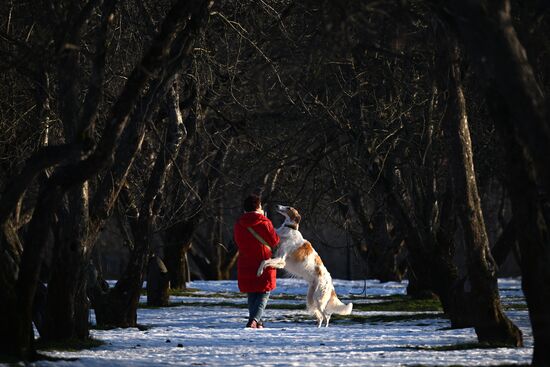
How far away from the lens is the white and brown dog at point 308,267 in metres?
18.2

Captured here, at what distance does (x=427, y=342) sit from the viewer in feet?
49.1

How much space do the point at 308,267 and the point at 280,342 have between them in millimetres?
3445

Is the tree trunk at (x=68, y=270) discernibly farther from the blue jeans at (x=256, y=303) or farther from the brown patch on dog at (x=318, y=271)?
the brown patch on dog at (x=318, y=271)

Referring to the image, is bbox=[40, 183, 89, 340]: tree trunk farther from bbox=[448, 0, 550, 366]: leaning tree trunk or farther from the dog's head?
bbox=[448, 0, 550, 366]: leaning tree trunk

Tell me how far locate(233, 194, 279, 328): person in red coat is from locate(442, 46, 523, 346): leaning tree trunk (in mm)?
3521

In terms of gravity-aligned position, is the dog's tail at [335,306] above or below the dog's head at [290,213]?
below

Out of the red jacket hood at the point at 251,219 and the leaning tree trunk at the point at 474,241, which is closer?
the leaning tree trunk at the point at 474,241

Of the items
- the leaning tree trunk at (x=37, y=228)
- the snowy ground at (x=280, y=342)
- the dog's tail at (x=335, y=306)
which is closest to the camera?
the leaning tree trunk at (x=37, y=228)

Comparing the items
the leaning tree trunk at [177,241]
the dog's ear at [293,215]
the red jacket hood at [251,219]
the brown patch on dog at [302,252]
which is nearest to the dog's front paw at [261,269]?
the red jacket hood at [251,219]

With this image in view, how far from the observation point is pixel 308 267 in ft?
60.3

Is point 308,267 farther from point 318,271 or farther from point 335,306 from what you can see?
point 335,306

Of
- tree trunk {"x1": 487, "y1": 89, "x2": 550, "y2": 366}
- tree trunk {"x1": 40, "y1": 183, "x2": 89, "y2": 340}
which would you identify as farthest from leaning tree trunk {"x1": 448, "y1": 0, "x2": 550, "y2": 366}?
tree trunk {"x1": 40, "y1": 183, "x2": 89, "y2": 340}

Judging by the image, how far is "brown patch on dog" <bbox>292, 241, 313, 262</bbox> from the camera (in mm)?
18211

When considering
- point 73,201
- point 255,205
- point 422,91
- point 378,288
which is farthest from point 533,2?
→ point 378,288
